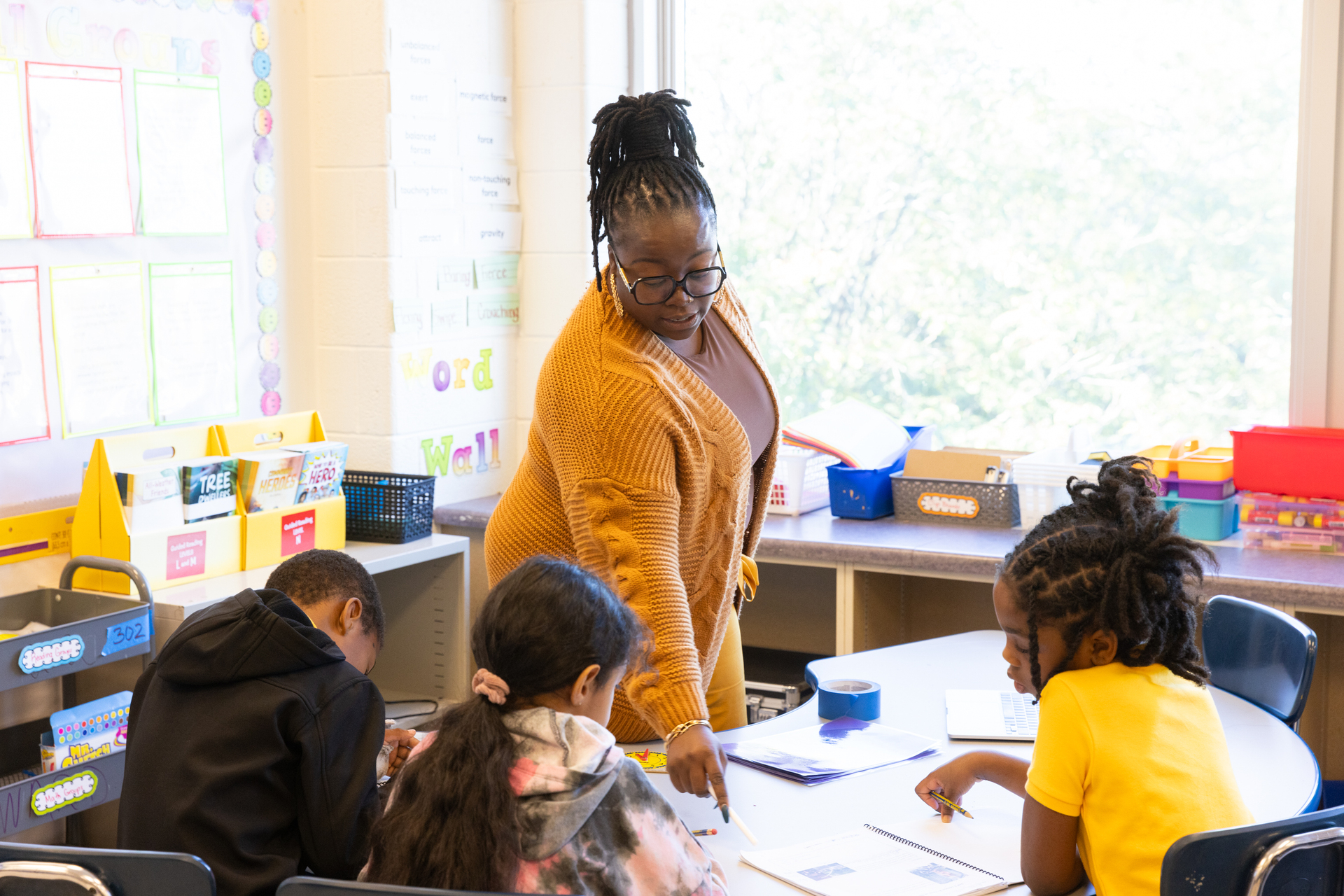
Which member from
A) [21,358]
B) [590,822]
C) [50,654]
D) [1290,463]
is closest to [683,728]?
[590,822]

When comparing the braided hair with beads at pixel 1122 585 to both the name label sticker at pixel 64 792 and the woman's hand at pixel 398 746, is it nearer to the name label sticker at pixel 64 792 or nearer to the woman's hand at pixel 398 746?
the woman's hand at pixel 398 746

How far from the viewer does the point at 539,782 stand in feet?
3.85

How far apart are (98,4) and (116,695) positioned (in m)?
1.28

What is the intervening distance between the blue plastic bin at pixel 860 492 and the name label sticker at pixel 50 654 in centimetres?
165

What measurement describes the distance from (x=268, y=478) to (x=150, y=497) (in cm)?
24

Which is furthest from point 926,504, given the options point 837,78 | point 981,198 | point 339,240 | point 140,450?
point 140,450

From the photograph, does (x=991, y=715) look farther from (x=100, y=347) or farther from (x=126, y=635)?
(x=100, y=347)

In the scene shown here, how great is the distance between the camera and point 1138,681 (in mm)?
1359

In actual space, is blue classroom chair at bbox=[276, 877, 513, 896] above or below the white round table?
above

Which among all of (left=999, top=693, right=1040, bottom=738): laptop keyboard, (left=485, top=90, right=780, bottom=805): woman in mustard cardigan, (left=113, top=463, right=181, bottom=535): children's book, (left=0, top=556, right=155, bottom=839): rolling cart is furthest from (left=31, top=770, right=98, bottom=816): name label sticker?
(left=999, top=693, right=1040, bottom=738): laptop keyboard

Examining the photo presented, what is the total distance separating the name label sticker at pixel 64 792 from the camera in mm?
1909

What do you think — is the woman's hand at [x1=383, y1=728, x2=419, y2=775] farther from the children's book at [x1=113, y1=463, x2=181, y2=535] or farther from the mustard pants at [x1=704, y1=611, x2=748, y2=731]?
the children's book at [x1=113, y1=463, x2=181, y2=535]

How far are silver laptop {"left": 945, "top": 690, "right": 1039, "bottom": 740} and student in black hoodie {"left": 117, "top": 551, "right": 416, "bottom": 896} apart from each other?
81cm

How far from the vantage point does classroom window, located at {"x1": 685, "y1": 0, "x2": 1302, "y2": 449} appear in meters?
2.90
